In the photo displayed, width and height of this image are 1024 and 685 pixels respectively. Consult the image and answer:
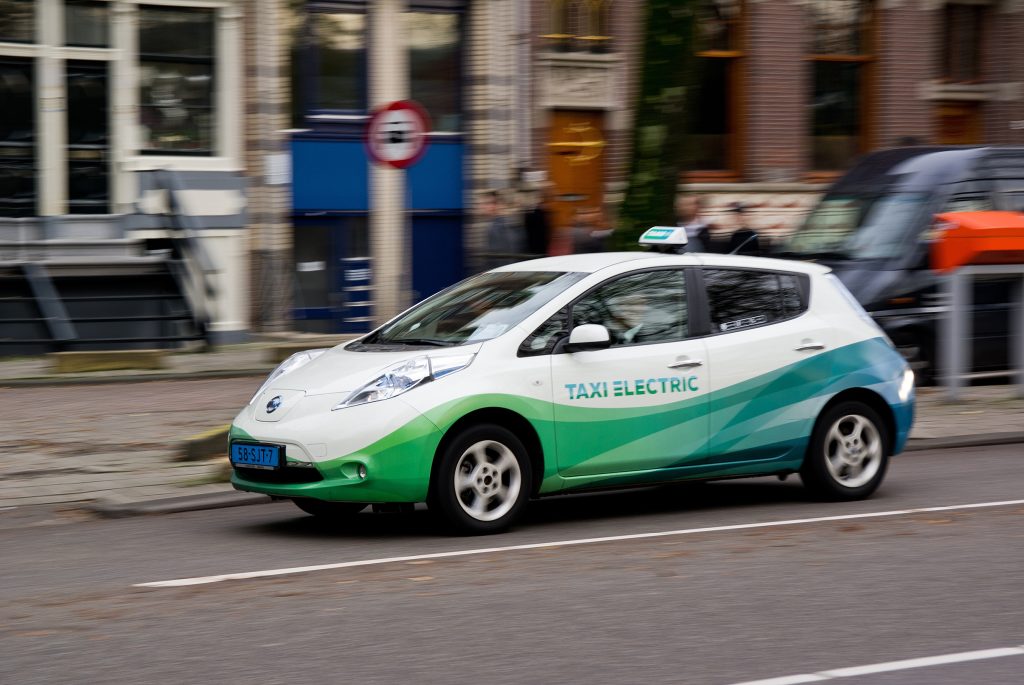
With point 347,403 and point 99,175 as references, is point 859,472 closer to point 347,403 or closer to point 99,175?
point 347,403

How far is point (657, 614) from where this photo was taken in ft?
21.3

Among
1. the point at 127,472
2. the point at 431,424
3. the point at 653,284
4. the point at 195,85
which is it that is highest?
the point at 195,85

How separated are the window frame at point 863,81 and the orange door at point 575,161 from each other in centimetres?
382

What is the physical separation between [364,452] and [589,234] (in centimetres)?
1234

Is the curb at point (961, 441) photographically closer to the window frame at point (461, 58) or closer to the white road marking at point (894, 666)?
the white road marking at point (894, 666)

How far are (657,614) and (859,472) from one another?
12.1ft

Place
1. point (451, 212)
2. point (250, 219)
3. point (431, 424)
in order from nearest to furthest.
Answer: point (431, 424), point (250, 219), point (451, 212)

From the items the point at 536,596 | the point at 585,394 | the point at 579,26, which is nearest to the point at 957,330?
the point at 585,394

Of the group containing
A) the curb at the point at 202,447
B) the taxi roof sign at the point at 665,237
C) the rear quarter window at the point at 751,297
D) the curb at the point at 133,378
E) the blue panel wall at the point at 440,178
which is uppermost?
the blue panel wall at the point at 440,178

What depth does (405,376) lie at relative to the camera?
8328 millimetres

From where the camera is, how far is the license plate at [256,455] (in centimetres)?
838

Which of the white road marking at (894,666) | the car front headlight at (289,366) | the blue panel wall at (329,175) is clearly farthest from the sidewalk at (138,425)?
the white road marking at (894,666)

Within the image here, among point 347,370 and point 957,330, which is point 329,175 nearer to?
point 957,330

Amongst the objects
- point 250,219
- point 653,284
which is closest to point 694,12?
point 653,284
